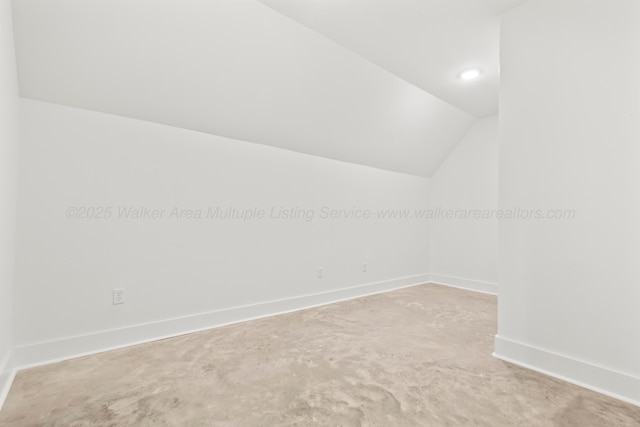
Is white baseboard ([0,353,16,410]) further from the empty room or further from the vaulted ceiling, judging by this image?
the vaulted ceiling

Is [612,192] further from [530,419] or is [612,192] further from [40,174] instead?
[40,174]

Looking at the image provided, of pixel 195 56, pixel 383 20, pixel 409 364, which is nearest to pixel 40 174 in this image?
pixel 195 56

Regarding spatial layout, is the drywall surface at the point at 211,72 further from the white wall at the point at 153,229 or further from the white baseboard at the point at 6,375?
the white baseboard at the point at 6,375

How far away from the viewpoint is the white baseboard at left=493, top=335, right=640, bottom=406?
1742mm

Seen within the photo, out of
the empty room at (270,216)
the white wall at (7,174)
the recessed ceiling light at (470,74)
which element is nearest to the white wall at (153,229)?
the empty room at (270,216)

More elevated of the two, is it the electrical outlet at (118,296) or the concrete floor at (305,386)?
the electrical outlet at (118,296)

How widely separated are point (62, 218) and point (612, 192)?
145 inches

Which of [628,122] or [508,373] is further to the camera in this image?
[508,373]

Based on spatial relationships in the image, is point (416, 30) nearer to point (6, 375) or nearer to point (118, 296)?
point (118, 296)

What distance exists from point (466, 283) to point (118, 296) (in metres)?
4.53

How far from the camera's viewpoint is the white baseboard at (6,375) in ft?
5.57

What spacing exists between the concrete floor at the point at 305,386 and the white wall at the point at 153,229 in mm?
372

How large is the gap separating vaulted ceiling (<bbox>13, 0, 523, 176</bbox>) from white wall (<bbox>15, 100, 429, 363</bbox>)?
216 millimetres

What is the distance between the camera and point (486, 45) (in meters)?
2.72
